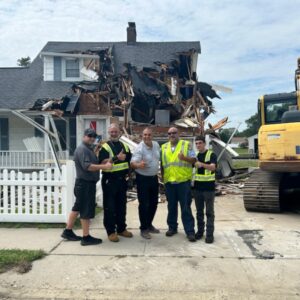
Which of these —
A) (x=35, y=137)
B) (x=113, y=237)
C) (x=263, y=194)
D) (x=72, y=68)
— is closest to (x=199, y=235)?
(x=113, y=237)

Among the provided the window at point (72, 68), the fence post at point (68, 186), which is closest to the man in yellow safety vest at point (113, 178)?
the fence post at point (68, 186)

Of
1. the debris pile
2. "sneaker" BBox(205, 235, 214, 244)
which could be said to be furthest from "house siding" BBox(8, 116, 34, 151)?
"sneaker" BBox(205, 235, 214, 244)

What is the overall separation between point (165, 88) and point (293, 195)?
334 inches

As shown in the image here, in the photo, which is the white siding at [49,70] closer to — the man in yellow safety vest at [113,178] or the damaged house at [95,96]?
the damaged house at [95,96]

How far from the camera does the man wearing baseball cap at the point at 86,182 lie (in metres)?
5.97

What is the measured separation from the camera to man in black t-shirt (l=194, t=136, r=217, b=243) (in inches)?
242

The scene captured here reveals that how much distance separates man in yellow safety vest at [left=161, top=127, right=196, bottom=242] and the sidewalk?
411 mm

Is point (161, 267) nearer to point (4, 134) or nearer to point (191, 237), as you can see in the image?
point (191, 237)

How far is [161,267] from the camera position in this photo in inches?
196

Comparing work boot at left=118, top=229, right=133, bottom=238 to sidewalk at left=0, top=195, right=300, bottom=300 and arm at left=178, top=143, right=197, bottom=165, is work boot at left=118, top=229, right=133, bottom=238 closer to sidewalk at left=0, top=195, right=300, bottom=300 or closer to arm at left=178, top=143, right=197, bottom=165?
sidewalk at left=0, top=195, right=300, bottom=300

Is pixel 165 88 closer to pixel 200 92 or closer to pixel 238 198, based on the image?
pixel 200 92

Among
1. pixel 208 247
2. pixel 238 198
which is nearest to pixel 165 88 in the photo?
pixel 238 198

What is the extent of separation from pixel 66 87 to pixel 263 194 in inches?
515

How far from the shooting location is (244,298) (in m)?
4.14
